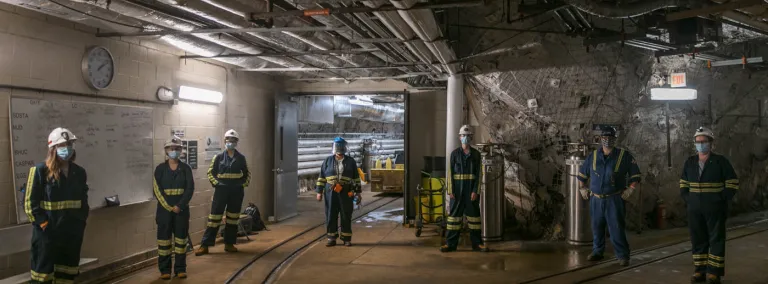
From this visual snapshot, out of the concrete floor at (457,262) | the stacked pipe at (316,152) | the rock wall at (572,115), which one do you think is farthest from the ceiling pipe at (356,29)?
the stacked pipe at (316,152)

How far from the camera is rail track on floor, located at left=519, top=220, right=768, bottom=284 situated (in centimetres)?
563

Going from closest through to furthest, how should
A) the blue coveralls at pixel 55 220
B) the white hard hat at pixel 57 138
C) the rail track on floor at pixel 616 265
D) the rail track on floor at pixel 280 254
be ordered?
the blue coveralls at pixel 55 220, the white hard hat at pixel 57 138, the rail track on floor at pixel 616 265, the rail track on floor at pixel 280 254

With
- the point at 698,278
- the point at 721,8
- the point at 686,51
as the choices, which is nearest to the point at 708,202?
the point at 698,278

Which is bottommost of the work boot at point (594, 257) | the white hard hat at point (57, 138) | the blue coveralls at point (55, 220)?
the work boot at point (594, 257)

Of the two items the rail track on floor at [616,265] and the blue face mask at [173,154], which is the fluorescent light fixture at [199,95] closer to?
the blue face mask at [173,154]

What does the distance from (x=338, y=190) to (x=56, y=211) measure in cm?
376

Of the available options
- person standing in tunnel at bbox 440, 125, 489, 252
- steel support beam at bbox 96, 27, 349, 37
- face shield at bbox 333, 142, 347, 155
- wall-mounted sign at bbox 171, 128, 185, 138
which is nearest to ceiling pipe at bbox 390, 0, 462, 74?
steel support beam at bbox 96, 27, 349, 37

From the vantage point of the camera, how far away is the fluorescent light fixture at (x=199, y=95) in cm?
720

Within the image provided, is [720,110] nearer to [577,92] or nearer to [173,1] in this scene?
[577,92]

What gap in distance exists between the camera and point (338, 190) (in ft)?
24.7

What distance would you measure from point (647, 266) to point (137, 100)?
6770 millimetres

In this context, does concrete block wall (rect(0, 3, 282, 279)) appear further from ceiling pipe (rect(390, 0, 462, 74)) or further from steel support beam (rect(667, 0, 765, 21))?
steel support beam (rect(667, 0, 765, 21))

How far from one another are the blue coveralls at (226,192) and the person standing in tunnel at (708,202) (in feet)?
18.8

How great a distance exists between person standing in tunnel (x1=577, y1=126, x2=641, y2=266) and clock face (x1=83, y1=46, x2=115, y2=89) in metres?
6.16
